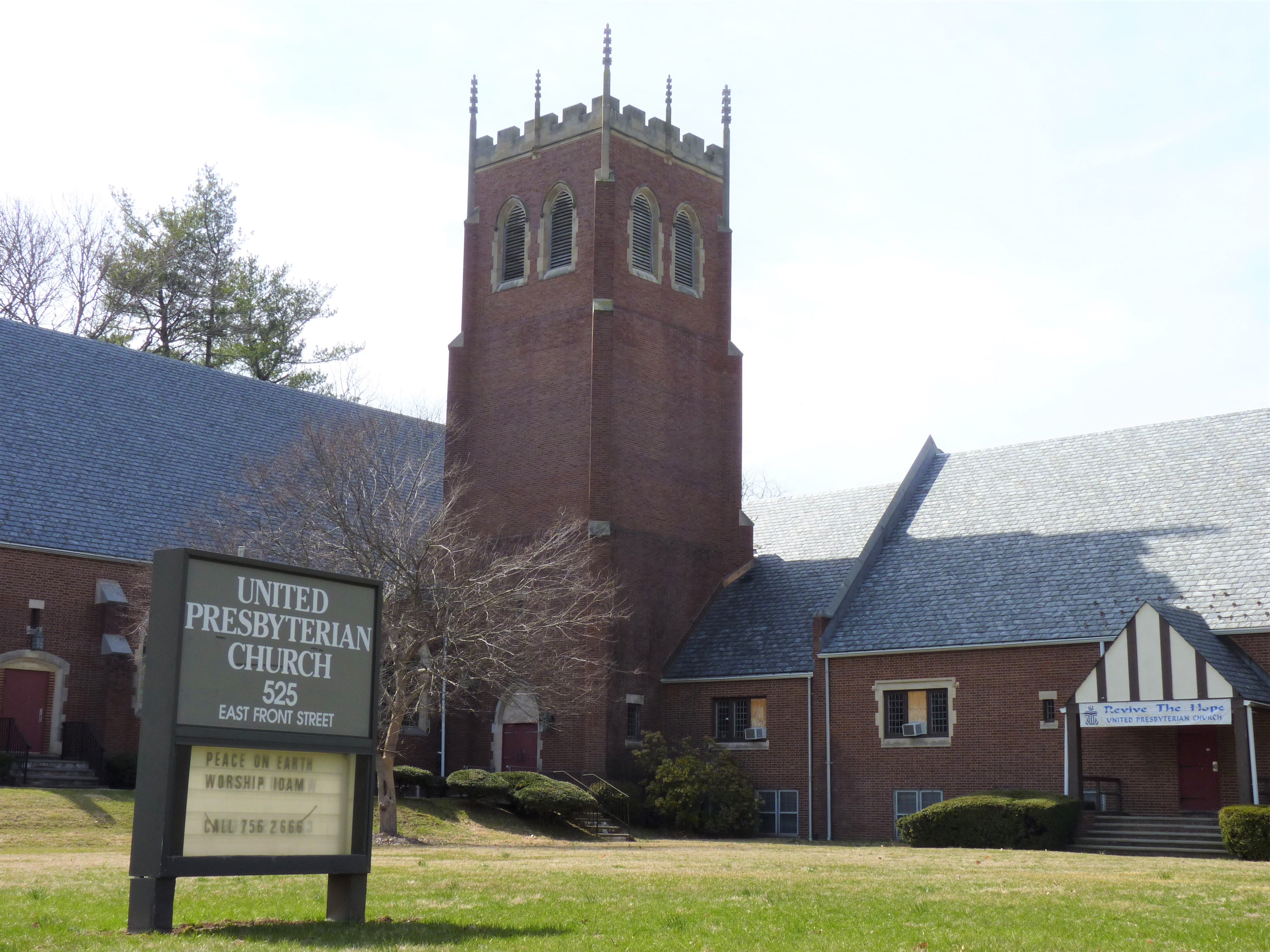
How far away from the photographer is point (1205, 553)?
3155 centimetres

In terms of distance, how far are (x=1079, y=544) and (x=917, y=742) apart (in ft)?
19.3

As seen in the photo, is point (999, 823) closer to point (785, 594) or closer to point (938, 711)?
point (938, 711)

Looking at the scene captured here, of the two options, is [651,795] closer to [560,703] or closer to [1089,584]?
[560,703]

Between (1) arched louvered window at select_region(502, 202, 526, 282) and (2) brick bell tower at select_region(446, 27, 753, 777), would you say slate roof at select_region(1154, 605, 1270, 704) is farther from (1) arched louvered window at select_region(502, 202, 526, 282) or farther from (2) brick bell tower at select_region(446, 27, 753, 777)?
(1) arched louvered window at select_region(502, 202, 526, 282)

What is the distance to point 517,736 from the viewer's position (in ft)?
125

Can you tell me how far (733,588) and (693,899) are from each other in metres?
25.4

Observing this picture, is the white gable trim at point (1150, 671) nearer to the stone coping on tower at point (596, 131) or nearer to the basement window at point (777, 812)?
the basement window at point (777, 812)

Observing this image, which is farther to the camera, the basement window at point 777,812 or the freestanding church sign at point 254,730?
the basement window at point 777,812

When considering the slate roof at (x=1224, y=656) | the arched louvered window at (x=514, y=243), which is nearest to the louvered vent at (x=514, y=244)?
the arched louvered window at (x=514, y=243)

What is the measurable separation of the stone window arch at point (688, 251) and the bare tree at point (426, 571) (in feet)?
26.4

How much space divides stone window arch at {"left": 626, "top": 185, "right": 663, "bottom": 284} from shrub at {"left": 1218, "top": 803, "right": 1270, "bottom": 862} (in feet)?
67.4

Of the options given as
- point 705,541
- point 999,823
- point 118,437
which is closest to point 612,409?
point 705,541

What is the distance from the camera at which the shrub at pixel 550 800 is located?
3175 centimetres

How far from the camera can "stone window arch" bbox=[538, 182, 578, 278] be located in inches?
1548
